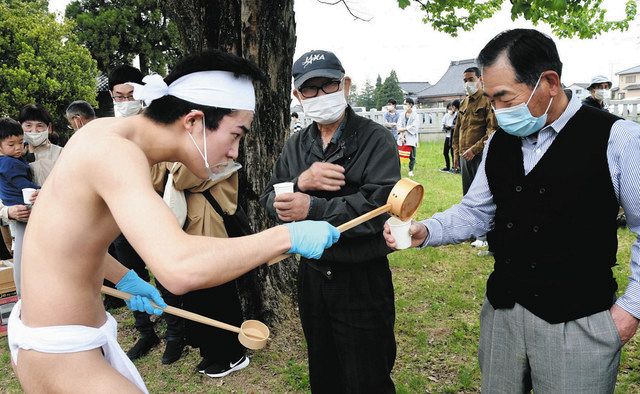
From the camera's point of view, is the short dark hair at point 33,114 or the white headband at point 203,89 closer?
the white headband at point 203,89

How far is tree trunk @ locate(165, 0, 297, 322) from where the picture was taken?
12.9 feet

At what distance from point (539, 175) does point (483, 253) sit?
193 inches

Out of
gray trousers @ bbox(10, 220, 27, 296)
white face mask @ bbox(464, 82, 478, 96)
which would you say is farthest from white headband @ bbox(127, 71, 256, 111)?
white face mask @ bbox(464, 82, 478, 96)

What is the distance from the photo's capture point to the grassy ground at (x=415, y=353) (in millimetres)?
3846

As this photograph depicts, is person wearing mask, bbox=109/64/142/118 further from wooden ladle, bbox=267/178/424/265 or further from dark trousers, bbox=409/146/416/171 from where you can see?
dark trousers, bbox=409/146/416/171

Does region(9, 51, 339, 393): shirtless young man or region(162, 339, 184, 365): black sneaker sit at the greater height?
region(9, 51, 339, 393): shirtless young man

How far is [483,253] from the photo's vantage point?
21.5ft

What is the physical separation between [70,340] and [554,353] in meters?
2.06

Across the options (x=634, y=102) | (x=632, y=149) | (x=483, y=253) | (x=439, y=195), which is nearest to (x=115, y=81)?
(x=632, y=149)

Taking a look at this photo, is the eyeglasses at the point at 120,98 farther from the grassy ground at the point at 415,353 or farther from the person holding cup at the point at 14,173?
the grassy ground at the point at 415,353

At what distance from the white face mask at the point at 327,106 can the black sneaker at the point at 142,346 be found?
310cm

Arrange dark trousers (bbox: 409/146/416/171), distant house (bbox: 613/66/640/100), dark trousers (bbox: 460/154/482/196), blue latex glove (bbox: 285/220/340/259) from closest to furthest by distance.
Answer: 1. blue latex glove (bbox: 285/220/340/259)
2. dark trousers (bbox: 460/154/482/196)
3. dark trousers (bbox: 409/146/416/171)
4. distant house (bbox: 613/66/640/100)

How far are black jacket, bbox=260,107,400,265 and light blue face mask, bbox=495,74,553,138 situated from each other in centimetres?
71

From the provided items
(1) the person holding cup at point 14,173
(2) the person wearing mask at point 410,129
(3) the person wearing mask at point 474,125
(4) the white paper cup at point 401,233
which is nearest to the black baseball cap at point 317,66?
(4) the white paper cup at point 401,233
